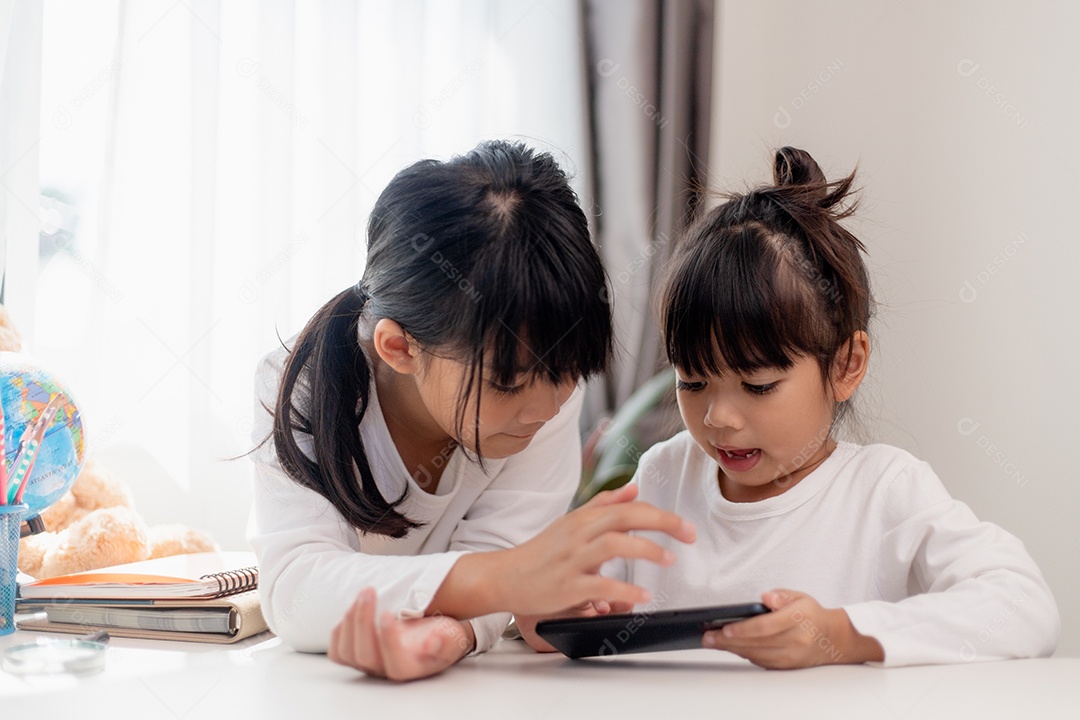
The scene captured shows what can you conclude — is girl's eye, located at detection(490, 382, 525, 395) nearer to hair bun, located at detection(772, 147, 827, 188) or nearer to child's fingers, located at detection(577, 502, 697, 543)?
child's fingers, located at detection(577, 502, 697, 543)

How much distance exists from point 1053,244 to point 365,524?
120 centimetres

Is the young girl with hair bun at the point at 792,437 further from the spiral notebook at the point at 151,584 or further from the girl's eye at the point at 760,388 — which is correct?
the spiral notebook at the point at 151,584

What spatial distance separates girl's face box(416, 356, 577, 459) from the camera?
2.70 ft

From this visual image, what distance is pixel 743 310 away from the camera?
93 centimetres

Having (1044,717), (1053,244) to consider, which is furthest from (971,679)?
(1053,244)

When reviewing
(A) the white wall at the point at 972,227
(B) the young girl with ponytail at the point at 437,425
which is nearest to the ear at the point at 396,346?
(B) the young girl with ponytail at the point at 437,425

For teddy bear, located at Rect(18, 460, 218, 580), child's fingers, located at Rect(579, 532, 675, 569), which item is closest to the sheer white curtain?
teddy bear, located at Rect(18, 460, 218, 580)

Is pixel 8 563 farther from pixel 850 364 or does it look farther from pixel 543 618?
pixel 850 364

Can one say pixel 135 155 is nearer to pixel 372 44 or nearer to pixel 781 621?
pixel 372 44

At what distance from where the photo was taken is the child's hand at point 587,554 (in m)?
0.66

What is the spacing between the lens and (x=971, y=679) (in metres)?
0.71

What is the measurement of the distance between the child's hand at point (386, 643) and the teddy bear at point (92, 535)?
2.07ft

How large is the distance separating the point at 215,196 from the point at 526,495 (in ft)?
2.90

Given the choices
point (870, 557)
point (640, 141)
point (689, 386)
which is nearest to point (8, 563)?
point (689, 386)
